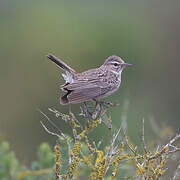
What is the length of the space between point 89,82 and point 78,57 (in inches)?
311

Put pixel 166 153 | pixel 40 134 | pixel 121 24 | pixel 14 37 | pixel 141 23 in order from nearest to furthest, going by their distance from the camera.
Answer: pixel 166 153
pixel 40 134
pixel 14 37
pixel 121 24
pixel 141 23

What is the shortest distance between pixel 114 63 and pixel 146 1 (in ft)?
46.8

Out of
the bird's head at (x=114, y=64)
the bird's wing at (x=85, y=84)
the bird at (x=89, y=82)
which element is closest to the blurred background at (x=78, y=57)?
the bird's head at (x=114, y=64)

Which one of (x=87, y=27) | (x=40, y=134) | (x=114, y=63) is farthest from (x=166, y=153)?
(x=87, y=27)

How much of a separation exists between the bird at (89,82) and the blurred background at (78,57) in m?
4.45

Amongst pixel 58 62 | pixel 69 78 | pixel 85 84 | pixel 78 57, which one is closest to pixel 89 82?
pixel 85 84

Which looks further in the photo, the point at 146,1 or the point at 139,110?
the point at 146,1

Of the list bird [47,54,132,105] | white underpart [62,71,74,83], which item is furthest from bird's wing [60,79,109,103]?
white underpart [62,71,74,83]

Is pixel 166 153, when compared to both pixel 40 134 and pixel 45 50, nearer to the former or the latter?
pixel 40 134

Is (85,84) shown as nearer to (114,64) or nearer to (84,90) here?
(84,90)

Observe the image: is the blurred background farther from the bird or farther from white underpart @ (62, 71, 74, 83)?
white underpart @ (62, 71, 74, 83)

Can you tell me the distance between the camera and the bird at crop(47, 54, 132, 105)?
6406 mm

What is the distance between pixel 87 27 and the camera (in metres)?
17.1

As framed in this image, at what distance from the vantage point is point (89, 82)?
7.12m
